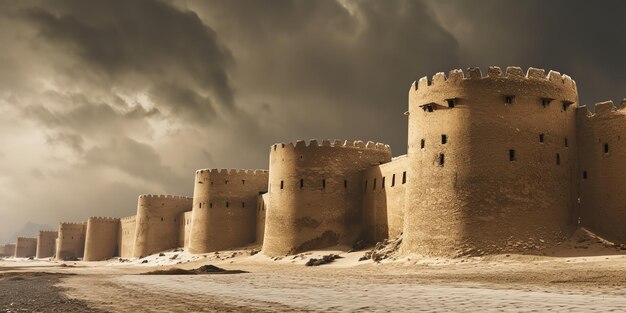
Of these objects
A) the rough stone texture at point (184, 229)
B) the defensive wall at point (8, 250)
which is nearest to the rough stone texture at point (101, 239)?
the rough stone texture at point (184, 229)

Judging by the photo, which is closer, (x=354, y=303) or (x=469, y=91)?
(x=354, y=303)

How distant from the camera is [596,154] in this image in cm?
2552

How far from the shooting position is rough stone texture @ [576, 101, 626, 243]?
24.5 metres

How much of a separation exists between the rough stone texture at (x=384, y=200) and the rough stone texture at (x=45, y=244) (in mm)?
68434

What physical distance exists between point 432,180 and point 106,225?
5104cm

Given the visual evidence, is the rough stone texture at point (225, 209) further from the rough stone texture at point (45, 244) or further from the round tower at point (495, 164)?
the rough stone texture at point (45, 244)

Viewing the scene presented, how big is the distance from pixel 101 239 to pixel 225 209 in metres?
27.6

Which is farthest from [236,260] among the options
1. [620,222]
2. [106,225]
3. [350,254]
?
[106,225]

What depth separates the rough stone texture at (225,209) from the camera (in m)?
46.0

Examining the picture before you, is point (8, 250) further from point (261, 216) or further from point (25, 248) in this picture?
point (261, 216)

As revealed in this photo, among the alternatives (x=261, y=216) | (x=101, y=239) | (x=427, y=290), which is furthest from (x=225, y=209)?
(x=427, y=290)

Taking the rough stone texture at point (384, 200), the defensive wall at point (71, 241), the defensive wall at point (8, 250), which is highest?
the rough stone texture at point (384, 200)

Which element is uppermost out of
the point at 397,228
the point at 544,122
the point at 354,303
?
the point at 544,122

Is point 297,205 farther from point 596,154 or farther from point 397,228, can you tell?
point 596,154
